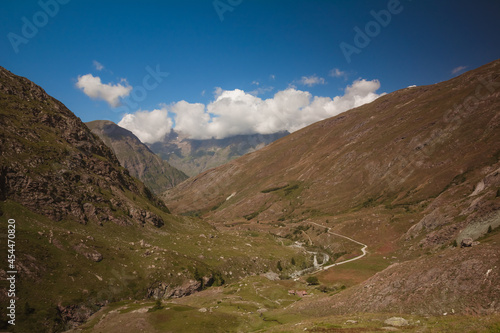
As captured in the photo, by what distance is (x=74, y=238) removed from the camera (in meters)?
78.6

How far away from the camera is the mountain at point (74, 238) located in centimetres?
5853

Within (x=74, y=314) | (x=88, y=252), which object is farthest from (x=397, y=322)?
(x=88, y=252)

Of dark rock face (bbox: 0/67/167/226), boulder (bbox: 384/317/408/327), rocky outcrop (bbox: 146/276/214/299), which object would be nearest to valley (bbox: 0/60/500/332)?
boulder (bbox: 384/317/408/327)

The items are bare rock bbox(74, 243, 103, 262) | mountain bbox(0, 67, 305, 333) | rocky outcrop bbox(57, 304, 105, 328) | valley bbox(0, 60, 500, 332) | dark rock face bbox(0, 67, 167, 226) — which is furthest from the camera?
dark rock face bbox(0, 67, 167, 226)

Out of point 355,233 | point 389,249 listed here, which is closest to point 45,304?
point 389,249

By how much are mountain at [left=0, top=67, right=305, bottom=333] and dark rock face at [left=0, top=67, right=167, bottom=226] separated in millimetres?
467

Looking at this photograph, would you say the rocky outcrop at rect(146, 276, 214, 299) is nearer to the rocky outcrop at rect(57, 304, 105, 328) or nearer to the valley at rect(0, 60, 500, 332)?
the valley at rect(0, 60, 500, 332)

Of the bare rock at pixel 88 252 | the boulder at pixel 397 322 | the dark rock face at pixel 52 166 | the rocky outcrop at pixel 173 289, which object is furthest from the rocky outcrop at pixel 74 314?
the boulder at pixel 397 322

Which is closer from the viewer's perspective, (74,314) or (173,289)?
(74,314)

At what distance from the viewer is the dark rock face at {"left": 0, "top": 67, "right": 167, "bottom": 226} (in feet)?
290

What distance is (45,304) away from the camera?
2159 inches

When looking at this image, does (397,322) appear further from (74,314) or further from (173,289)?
(173,289)

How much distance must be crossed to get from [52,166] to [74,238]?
43.0m

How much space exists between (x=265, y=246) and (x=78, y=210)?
107067 mm
